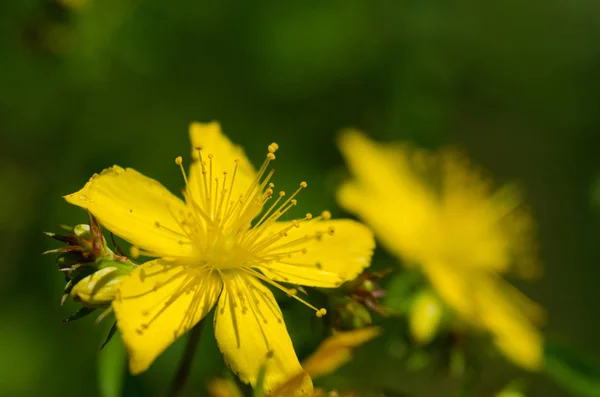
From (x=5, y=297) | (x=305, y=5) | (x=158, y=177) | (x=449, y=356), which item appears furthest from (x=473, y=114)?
(x=5, y=297)

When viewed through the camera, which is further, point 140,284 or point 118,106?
point 118,106

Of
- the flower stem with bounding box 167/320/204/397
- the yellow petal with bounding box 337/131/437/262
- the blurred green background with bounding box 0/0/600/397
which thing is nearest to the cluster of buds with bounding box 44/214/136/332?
the flower stem with bounding box 167/320/204/397

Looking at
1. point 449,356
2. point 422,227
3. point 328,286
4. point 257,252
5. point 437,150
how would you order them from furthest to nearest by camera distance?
point 437,150
point 422,227
point 449,356
point 257,252
point 328,286

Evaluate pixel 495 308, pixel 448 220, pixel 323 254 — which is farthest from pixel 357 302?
pixel 448 220

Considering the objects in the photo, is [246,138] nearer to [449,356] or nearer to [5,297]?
[5,297]

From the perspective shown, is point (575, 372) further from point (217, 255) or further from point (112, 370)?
point (112, 370)

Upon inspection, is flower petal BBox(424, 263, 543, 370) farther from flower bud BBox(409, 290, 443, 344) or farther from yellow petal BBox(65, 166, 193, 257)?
yellow petal BBox(65, 166, 193, 257)
